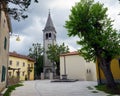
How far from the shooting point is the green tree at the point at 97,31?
63.0 feet

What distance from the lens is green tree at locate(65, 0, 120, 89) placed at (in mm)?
19188

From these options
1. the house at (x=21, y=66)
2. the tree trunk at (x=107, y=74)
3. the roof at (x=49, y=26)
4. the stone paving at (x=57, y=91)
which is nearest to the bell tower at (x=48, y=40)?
the roof at (x=49, y=26)

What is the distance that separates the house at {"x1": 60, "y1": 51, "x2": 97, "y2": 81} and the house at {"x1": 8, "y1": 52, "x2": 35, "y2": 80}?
10.6 meters

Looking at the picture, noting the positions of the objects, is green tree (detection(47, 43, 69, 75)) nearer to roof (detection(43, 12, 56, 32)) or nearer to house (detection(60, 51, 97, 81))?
roof (detection(43, 12, 56, 32))

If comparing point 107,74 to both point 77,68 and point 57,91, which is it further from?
point 77,68

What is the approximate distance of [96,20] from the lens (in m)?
19.6

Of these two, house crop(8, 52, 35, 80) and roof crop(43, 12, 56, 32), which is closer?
house crop(8, 52, 35, 80)

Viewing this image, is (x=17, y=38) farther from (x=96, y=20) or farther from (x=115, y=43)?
(x=115, y=43)

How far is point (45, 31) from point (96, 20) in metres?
46.2

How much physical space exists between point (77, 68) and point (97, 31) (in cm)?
1931

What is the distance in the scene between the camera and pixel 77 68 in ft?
125

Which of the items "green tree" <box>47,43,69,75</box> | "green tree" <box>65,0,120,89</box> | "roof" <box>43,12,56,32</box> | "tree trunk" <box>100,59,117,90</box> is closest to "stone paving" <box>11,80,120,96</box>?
"tree trunk" <box>100,59,117,90</box>

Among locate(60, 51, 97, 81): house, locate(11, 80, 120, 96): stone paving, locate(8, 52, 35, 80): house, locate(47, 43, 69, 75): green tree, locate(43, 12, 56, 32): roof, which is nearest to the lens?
locate(11, 80, 120, 96): stone paving

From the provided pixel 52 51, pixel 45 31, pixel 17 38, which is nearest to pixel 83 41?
pixel 17 38
